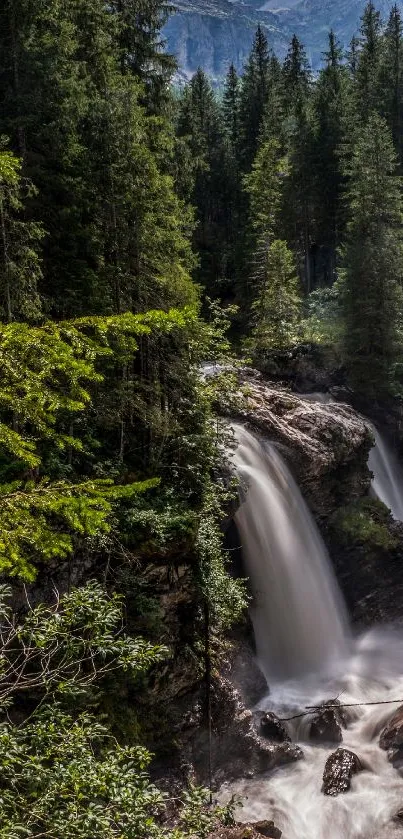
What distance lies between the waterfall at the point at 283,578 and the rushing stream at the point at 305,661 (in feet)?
0.10

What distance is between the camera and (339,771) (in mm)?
12883

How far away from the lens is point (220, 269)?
152 ft

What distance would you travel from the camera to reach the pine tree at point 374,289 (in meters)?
27.3

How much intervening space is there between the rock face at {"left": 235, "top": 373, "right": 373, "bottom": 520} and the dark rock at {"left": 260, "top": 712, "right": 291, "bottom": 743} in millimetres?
8027

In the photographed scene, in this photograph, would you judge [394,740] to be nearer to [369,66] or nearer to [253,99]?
[369,66]

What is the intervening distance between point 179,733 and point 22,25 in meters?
16.5

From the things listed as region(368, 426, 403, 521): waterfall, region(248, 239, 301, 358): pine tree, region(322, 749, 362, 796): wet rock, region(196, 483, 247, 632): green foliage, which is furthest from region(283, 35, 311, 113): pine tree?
region(322, 749, 362, 796): wet rock

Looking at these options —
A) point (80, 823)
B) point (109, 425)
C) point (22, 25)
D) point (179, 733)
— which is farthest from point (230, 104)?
point (80, 823)

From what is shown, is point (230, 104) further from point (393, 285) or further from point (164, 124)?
point (164, 124)

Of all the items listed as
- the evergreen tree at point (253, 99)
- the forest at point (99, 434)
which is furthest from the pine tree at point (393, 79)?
the forest at point (99, 434)

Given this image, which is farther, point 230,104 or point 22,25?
point 230,104

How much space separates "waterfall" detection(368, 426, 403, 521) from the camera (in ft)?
82.3

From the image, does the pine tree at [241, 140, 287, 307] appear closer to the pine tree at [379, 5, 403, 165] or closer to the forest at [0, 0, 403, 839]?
the pine tree at [379, 5, 403, 165]

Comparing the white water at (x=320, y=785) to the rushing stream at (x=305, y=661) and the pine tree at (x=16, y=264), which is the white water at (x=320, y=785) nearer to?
the rushing stream at (x=305, y=661)
